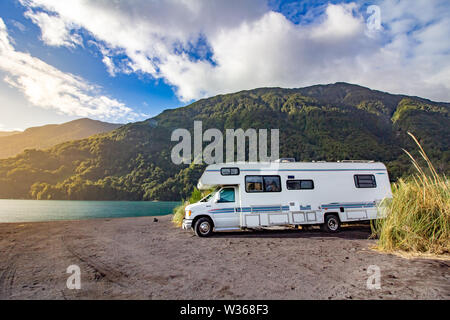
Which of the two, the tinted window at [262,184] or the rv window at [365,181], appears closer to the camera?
the tinted window at [262,184]

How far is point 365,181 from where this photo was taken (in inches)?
452

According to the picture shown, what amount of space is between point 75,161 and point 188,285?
15378 cm

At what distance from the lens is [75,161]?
134 meters

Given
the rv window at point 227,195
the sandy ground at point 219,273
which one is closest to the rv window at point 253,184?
the rv window at point 227,195

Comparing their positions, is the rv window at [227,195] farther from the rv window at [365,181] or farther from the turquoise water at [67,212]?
the turquoise water at [67,212]

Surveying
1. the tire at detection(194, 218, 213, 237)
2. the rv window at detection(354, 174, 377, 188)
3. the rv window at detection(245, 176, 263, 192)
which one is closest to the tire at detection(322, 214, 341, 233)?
the rv window at detection(354, 174, 377, 188)

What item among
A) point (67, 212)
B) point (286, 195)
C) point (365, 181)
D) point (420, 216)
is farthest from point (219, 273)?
point (67, 212)

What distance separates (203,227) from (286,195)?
12.7ft

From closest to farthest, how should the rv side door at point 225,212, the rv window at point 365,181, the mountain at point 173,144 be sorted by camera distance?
the rv side door at point 225,212, the rv window at point 365,181, the mountain at point 173,144

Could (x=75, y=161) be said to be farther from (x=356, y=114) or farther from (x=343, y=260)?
(x=356, y=114)

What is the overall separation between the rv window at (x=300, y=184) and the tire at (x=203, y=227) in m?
3.84

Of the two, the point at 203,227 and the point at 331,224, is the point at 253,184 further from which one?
the point at 331,224

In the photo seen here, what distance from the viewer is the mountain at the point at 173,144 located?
93750 mm

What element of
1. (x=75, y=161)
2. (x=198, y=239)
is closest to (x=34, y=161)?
(x=75, y=161)
